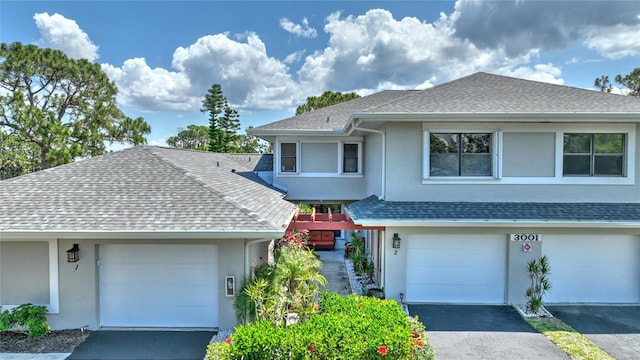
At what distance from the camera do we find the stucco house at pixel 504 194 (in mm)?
9336

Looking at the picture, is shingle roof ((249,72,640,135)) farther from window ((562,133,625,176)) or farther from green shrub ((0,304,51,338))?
green shrub ((0,304,51,338))

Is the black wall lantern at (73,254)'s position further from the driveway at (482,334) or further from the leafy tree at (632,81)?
the leafy tree at (632,81)

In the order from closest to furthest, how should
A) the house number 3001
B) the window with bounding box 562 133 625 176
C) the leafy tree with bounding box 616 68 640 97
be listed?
the house number 3001
the window with bounding box 562 133 625 176
the leafy tree with bounding box 616 68 640 97

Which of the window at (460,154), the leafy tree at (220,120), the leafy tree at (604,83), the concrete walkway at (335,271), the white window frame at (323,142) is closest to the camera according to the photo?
the window at (460,154)

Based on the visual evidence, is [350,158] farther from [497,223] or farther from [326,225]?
[497,223]

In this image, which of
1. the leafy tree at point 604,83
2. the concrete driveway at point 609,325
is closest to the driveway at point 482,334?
the concrete driveway at point 609,325

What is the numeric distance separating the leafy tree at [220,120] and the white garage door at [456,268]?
3420 centimetres

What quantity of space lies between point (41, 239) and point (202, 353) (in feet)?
15.3

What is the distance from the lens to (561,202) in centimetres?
1018

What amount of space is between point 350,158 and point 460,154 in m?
5.43

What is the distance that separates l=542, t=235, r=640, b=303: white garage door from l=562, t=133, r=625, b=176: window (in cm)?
213

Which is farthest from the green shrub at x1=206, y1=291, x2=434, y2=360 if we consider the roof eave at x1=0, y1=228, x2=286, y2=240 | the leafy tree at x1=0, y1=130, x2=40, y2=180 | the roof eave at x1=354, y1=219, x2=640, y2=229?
the leafy tree at x1=0, y1=130, x2=40, y2=180

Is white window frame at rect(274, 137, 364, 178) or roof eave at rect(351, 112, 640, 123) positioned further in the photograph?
white window frame at rect(274, 137, 364, 178)

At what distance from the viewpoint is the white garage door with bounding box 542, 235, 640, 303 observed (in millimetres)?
9500
